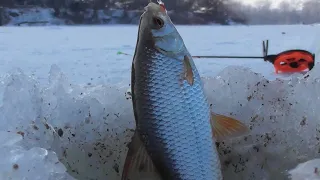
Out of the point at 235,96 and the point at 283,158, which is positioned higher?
the point at 235,96

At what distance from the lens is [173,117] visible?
112 centimetres

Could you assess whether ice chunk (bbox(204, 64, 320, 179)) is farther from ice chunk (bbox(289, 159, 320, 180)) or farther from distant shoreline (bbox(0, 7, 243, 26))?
distant shoreline (bbox(0, 7, 243, 26))

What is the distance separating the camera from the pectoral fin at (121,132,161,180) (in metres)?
1.14

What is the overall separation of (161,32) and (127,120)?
0.52 m

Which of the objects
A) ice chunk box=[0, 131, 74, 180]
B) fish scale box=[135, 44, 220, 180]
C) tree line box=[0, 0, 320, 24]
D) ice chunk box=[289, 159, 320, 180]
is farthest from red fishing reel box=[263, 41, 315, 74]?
tree line box=[0, 0, 320, 24]

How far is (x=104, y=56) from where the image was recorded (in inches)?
373

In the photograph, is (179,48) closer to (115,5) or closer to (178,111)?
(178,111)

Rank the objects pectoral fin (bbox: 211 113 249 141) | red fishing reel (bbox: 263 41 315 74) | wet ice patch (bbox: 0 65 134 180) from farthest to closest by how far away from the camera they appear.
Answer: red fishing reel (bbox: 263 41 315 74) < wet ice patch (bbox: 0 65 134 180) < pectoral fin (bbox: 211 113 249 141)

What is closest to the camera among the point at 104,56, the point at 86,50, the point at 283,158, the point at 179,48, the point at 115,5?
the point at 179,48

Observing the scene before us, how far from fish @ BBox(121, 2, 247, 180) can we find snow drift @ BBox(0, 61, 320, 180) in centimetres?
39

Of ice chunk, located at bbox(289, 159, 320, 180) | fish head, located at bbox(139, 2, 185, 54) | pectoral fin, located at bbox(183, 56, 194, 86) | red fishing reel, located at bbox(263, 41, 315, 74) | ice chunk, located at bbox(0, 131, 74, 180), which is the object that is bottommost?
red fishing reel, located at bbox(263, 41, 315, 74)

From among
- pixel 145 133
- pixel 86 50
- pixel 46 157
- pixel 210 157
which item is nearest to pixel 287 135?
pixel 210 157

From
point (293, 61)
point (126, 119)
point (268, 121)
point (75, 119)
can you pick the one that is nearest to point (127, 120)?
point (126, 119)

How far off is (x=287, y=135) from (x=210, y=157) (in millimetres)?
483
